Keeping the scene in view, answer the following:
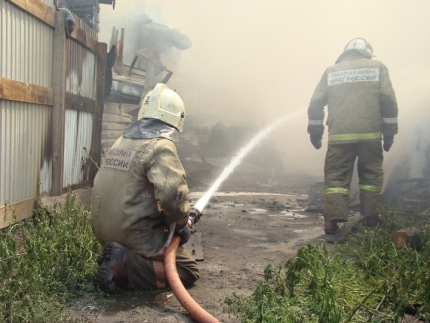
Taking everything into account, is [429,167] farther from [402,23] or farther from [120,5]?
[120,5]

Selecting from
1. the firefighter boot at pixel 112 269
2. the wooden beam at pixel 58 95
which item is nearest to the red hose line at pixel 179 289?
the firefighter boot at pixel 112 269

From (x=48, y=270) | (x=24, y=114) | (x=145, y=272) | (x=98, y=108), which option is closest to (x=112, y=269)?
(x=145, y=272)

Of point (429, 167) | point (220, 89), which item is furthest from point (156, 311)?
point (220, 89)

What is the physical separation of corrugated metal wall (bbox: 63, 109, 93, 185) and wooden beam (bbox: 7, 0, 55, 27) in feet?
3.78

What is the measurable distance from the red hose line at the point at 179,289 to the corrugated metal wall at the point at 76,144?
111 inches

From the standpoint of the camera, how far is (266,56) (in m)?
23.7

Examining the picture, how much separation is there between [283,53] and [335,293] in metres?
21.2

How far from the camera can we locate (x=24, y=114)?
179 inches

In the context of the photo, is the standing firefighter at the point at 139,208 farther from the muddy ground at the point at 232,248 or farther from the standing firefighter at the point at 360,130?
the standing firefighter at the point at 360,130

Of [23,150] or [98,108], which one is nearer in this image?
[23,150]

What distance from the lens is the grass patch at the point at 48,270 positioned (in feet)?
8.29

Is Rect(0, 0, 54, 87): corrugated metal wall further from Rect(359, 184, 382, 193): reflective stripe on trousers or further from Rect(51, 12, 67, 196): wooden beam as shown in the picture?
Rect(359, 184, 382, 193): reflective stripe on trousers

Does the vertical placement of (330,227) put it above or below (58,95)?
below

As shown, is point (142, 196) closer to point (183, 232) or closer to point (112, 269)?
point (183, 232)
